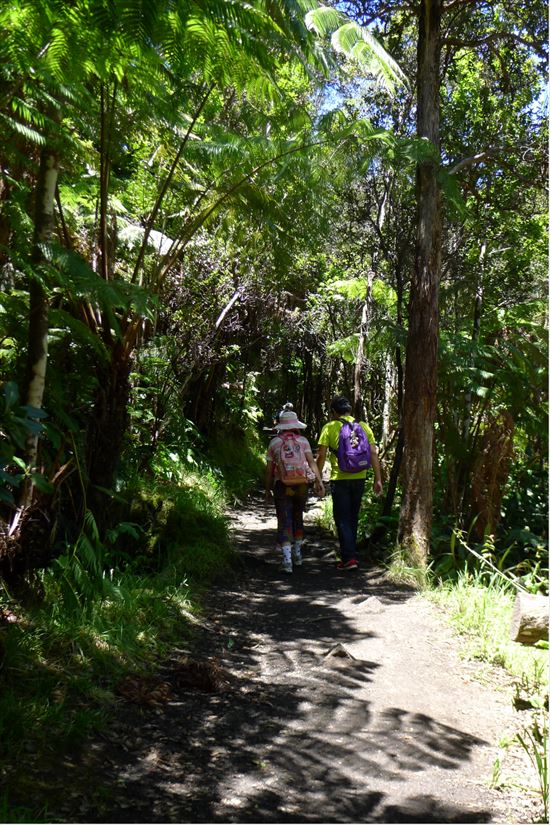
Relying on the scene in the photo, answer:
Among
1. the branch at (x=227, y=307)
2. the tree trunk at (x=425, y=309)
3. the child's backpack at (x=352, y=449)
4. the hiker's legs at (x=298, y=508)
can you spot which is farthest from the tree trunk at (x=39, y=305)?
the branch at (x=227, y=307)

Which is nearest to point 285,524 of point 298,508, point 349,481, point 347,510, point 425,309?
point 298,508

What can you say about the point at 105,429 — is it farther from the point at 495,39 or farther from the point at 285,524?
the point at 495,39

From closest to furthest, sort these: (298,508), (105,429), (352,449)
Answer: (105,429)
(352,449)
(298,508)

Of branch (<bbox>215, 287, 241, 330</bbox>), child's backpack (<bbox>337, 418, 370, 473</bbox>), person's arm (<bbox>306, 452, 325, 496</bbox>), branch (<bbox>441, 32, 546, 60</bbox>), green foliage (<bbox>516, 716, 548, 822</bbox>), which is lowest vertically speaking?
green foliage (<bbox>516, 716, 548, 822</bbox>)

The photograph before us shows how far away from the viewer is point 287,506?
766cm

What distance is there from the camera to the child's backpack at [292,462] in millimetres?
7625

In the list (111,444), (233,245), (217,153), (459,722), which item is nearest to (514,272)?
(233,245)

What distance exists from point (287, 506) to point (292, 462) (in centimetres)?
49

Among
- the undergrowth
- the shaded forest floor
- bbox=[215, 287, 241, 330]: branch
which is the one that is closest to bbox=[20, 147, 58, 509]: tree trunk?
the undergrowth

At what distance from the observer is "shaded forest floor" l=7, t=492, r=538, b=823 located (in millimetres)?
3029

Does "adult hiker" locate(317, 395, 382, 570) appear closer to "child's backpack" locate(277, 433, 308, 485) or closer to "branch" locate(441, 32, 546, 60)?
→ "child's backpack" locate(277, 433, 308, 485)

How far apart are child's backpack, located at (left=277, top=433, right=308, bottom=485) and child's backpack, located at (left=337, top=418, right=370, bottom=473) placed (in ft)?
1.41

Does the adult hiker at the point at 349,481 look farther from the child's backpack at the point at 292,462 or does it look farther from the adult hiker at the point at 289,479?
the child's backpack at the point at 292,462

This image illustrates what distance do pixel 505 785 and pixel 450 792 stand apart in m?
0.31
